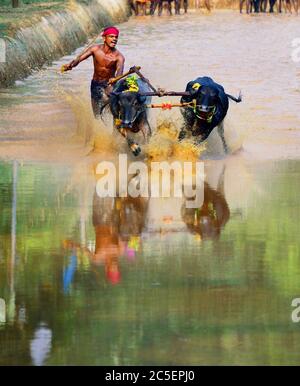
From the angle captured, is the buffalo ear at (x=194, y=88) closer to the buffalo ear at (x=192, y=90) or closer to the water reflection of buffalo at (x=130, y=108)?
the buffalo ear at (x=192, y=90)

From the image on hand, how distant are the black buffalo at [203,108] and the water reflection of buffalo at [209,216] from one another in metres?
2.74

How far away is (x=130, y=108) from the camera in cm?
1858

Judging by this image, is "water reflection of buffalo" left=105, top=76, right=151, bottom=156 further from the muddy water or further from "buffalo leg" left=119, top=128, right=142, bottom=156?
the muddy water

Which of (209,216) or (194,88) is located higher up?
(194,88)

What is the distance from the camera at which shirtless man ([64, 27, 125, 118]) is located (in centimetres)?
1989

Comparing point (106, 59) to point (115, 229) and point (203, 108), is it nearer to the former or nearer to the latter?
point (203, 108)

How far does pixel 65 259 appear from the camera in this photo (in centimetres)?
1254

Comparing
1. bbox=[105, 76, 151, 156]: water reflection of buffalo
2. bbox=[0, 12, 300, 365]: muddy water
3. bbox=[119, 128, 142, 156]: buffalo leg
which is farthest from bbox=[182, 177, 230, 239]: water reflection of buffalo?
bbox=[105, 76, 151, 156]: water reflection of buffalo

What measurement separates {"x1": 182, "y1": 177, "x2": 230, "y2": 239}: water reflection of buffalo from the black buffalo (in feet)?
8.99

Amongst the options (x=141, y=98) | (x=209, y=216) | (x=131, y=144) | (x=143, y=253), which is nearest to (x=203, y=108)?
(x=141, y=98)

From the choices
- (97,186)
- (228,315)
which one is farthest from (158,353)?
(97,186)

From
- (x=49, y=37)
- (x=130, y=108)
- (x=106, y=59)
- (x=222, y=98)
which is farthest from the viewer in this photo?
(x=49, y=37)

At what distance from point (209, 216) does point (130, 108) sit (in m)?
4.09
